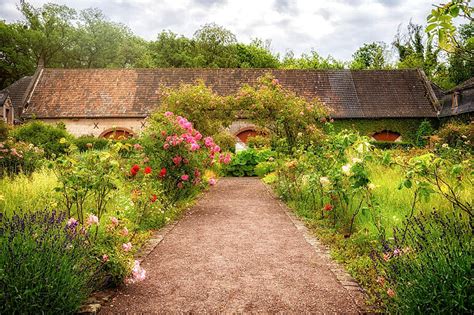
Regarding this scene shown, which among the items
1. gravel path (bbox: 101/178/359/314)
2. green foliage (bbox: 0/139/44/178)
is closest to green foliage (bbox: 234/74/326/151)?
gravel path (bbox: 101/178/359/314)

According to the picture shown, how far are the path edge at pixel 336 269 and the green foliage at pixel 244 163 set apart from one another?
8.35 metres

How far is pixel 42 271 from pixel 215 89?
22.5 metres

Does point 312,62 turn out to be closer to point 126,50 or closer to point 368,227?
point 126,50

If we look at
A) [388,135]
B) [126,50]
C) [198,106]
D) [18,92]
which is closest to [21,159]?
[198,106]

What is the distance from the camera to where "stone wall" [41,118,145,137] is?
23719 mm

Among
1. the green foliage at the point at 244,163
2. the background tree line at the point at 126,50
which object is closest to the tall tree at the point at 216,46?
the background tree line at the point at 126,50

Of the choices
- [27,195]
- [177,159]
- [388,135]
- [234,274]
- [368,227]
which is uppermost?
[388,135]

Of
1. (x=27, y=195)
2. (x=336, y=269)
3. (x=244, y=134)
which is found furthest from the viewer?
(x=244, y=134)

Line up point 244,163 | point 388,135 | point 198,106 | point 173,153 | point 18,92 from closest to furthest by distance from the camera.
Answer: point 173,153 < point 198,106 < point 244,163 < point 388,135 < point 18,92

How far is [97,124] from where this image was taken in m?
23.8

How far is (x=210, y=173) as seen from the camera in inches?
539

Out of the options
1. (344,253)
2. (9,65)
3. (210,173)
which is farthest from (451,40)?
(9,65)

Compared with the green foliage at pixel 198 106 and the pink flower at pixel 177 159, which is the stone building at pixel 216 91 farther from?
the pink flower at pixel 177 159

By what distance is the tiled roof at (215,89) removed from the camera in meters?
23.9
